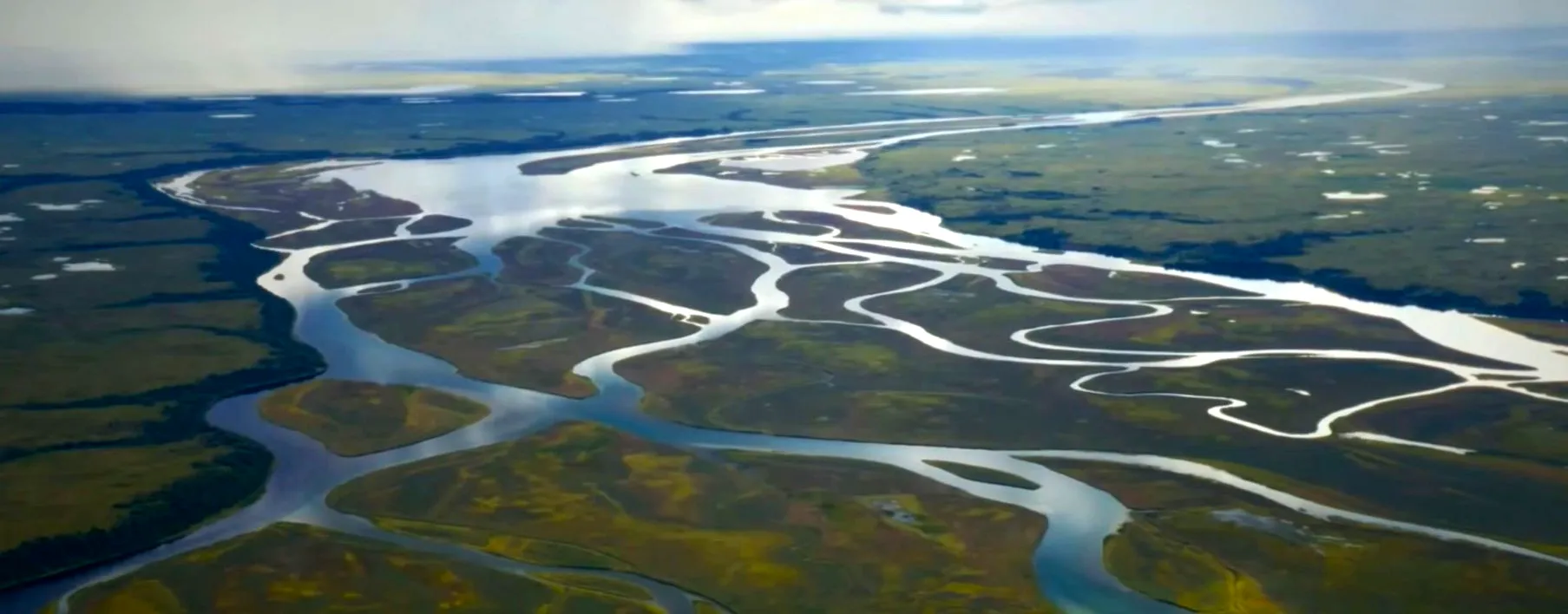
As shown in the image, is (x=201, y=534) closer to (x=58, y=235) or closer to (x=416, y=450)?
(x=416, y=450)

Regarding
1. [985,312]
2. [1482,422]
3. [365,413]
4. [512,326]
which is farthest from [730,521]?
[985,312]

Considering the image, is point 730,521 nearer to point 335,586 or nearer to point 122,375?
point 335,586

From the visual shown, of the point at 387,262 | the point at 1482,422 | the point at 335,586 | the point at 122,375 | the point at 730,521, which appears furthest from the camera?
the point at 387,262

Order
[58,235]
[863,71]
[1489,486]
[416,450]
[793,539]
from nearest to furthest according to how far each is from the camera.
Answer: [793,539] < [1489,486] < [416,450] < [58,235] < [863,71]

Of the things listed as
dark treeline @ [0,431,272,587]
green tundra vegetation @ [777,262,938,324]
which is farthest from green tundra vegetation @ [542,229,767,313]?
dark treeline @ [0,431,272,587]

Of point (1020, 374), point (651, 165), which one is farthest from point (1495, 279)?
A: point (651, 165)

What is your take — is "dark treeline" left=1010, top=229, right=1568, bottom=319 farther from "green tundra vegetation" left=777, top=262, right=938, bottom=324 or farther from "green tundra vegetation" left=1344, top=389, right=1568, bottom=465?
"green tundra vegetation" left=1344, top=389, right=1568, bottom=465
